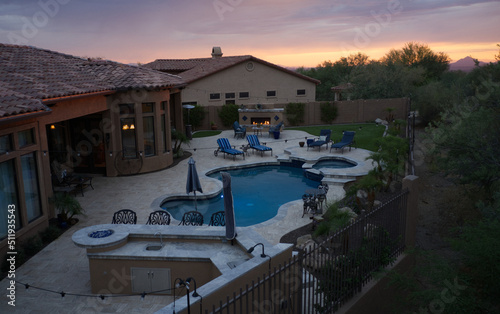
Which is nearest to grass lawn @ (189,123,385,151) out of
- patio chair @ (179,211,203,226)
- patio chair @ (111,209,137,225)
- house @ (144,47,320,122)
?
house @ (144,47,320,122)

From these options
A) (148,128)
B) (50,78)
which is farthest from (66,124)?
(50,78)

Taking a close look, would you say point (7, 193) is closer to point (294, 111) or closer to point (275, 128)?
point (275, 128)

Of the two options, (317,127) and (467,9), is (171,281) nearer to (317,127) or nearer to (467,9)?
(467,9)

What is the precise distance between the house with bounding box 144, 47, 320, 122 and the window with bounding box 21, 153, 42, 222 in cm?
2418

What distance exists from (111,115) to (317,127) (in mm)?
18243

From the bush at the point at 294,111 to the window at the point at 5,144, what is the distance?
24458 mm

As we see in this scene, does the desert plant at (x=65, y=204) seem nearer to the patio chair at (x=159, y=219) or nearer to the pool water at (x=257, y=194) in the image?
the patio chair at (x=159, y=219)

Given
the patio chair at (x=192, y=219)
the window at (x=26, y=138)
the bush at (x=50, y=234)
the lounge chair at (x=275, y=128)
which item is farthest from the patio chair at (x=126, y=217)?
the lounge chair at (x=275, y=128)

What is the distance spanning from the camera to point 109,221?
1162cm

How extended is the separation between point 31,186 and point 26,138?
4.19 ft

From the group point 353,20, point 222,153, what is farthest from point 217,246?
point 353,20

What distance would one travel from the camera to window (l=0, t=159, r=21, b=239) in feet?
29.9

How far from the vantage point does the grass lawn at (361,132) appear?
23.1m

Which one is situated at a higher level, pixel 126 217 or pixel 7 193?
pixel 7 193
